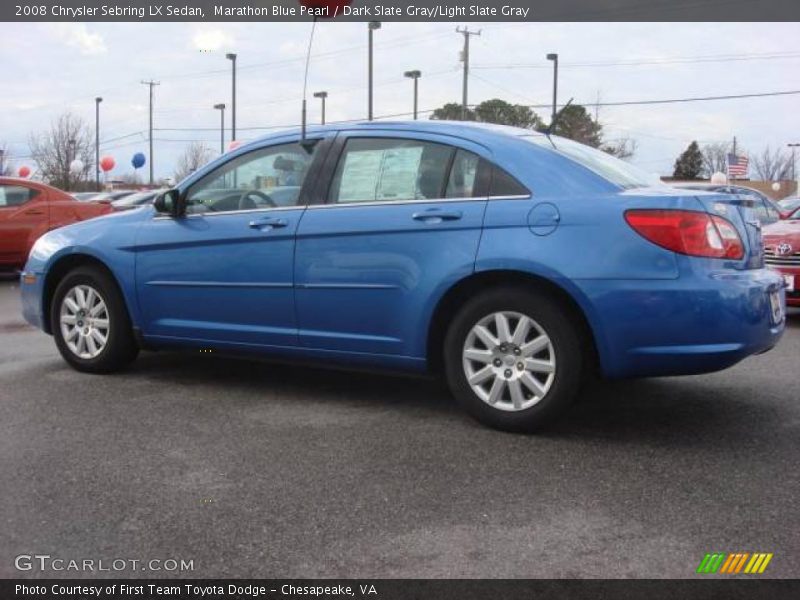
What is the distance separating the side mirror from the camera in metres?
5.49

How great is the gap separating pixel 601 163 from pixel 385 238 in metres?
1.25

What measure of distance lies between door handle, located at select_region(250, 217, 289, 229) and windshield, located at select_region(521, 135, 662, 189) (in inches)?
56.5

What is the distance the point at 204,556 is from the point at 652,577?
1.50m

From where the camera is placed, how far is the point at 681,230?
13.4ft

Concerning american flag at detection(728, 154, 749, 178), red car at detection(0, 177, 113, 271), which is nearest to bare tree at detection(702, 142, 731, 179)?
american flag at detection(728, 154, 749, 178)

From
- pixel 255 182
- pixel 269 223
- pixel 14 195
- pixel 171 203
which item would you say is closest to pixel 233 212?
pixel 255 182

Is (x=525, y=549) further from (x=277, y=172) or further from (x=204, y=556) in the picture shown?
(x=277, y=172)

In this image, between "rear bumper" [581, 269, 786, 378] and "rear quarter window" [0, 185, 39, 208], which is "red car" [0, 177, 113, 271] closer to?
"rear quarter window" [0, 185, 39, 208]

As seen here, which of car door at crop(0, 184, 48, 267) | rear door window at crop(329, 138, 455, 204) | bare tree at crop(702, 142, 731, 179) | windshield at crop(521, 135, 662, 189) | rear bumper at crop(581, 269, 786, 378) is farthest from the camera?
bare tree at crop(702, 142, 731, 179)

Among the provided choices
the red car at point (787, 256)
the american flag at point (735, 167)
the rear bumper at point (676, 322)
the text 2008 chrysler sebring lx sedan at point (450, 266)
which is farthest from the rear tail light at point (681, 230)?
the american flag at point (735, 167)

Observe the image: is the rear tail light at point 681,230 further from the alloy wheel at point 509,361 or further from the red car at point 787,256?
the red car at point 787,256

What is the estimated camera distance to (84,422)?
4.69m

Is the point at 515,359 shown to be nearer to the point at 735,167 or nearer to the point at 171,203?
the point at 171,203
